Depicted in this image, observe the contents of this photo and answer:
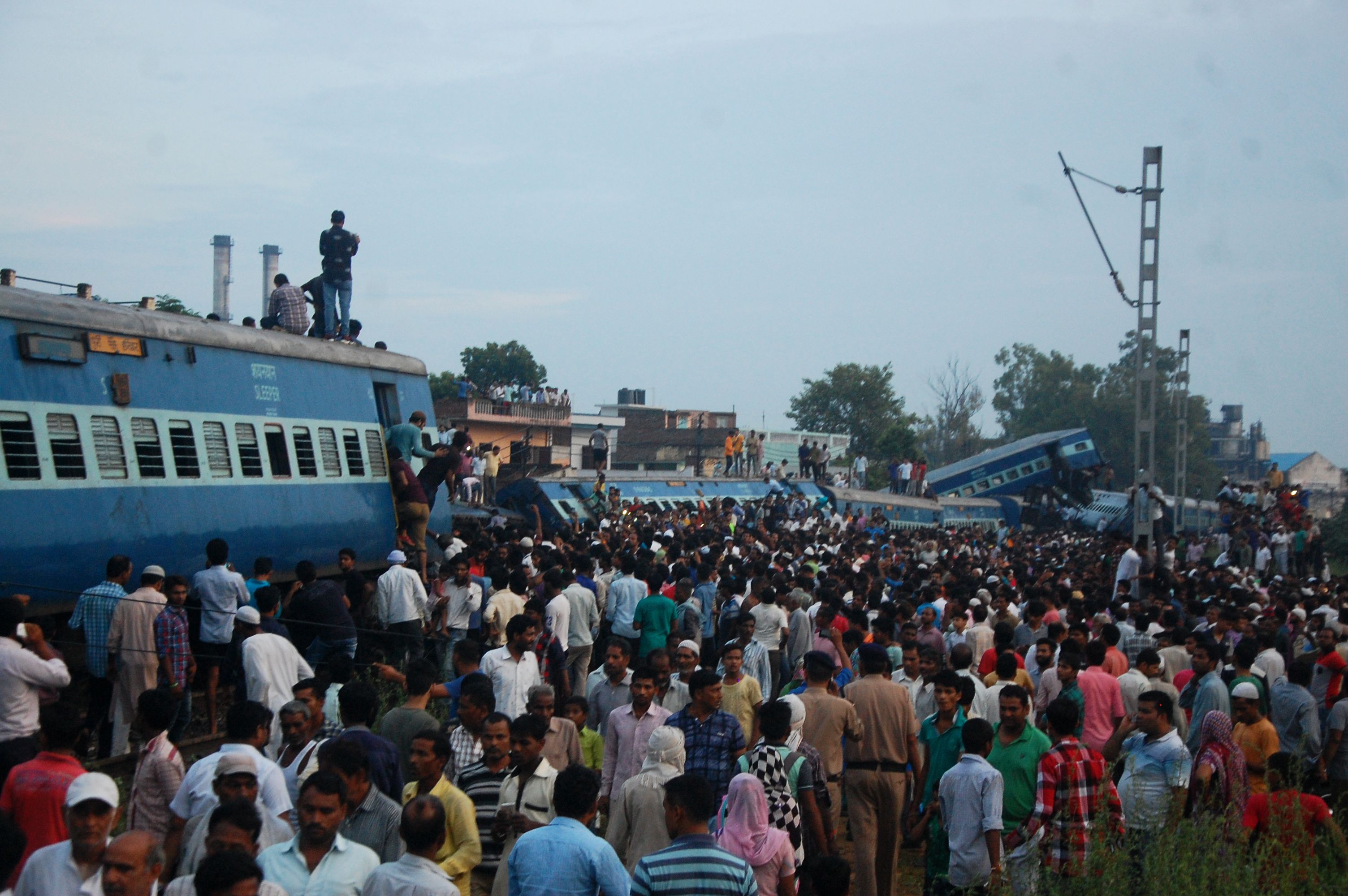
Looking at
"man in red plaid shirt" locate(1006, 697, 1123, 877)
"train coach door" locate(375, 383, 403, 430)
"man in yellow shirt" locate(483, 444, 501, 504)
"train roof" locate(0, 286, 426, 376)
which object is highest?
"train roof" locate(0, 286, 426, 376)

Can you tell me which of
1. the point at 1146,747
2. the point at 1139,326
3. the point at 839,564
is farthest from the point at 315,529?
the point at 1139,326

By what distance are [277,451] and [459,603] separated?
11.8ft

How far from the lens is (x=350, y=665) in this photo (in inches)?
302

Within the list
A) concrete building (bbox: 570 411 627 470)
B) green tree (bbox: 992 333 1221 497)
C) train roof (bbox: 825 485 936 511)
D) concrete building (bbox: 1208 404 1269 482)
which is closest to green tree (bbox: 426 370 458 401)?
concrete building (bbox: 570 411 627 470)

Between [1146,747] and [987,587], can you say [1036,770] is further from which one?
[987,587]

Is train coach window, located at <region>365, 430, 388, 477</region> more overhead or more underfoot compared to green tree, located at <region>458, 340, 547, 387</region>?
more underfoot

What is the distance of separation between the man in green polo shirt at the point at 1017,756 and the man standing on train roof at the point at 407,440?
10848mm

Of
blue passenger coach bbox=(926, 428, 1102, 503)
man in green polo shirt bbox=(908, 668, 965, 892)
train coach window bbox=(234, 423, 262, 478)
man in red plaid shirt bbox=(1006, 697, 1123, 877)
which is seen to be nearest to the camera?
man in red plaid shirt bbox=(1006, 697, 1123, 877)

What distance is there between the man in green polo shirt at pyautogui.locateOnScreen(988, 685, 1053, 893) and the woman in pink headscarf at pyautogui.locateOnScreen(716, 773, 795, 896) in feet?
4.92

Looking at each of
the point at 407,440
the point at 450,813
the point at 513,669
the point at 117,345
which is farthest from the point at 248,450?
the point at 450,813

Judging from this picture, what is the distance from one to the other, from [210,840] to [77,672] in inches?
291

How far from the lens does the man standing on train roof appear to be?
1684 cm

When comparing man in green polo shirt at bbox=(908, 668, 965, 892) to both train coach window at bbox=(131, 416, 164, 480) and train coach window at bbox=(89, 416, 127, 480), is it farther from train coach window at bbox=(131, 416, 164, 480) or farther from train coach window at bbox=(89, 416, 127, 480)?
train coach window at bbox=(131, 416, 164, 480)

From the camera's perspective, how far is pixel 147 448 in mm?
12234
